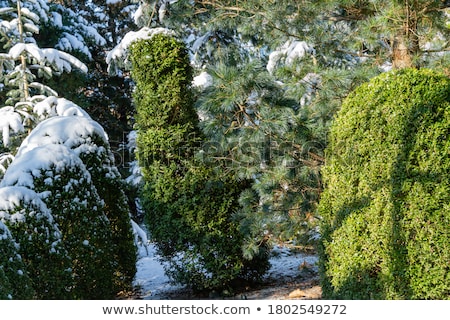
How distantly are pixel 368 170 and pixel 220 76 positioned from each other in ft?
6.02

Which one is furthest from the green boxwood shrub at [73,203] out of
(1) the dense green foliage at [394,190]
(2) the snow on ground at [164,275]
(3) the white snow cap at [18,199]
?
(1) the dense green foliage at [394,190]

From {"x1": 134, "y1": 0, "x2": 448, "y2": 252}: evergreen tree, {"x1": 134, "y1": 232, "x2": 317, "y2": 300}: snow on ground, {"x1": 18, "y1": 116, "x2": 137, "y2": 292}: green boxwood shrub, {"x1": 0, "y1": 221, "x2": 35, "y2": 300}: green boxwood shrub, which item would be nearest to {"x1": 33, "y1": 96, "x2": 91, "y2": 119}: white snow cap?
{"x1": 18, "y1": 116, "x2": 137, "y2": 292}: green boxwood shrub

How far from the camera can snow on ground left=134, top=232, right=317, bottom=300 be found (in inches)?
245

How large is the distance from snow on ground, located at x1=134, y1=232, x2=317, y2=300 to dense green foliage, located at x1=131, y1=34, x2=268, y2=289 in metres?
0.59

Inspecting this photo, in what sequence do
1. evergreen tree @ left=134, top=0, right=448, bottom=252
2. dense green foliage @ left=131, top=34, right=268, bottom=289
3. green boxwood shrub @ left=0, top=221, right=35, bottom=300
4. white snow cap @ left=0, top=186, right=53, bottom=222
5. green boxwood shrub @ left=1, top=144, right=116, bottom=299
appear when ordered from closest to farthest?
green boxwood shrub @ left=0, top=221, right=35, bottom=300
white snow cap @ left=0, top=186, right=53, bottom=222
green boxwood shrub @ left=1, top=144, right=116, bottom=299
evergreen tree @ left=134, top=0, right=448, bottom=252
dense green foliage @ left=131, top=34, right=268, bottom=289

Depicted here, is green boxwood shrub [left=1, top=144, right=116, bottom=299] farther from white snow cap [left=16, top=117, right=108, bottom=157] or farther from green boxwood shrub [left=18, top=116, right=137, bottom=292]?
white snow cap [left=16, top=117, right=108, bottom=157]

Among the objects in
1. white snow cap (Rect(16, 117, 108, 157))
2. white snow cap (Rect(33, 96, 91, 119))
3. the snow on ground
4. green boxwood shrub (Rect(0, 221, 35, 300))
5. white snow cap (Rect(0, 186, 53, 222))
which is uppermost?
white snow cap (Rect(33, 96, 91, 119))

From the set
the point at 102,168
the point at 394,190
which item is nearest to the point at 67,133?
the point at 102,168

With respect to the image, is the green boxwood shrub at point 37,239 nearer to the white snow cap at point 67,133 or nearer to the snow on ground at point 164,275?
the white snow cap at point 67,133

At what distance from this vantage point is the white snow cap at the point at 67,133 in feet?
16.3

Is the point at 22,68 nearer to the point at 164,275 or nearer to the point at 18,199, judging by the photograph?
the point at 164,275

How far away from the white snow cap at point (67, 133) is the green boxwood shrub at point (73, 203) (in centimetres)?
50

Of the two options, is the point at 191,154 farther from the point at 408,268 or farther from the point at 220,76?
the point at 408,268
